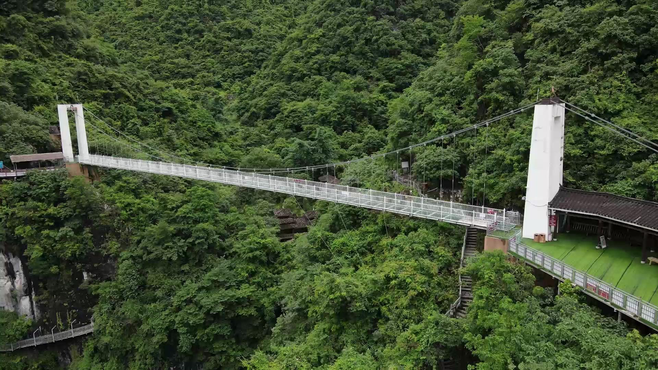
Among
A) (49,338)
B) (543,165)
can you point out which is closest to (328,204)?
(543,165)

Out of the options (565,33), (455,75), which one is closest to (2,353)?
(455,75)

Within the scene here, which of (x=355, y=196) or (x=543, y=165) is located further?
(x=355, y=196)

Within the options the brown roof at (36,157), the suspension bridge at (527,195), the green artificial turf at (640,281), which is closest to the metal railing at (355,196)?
the suspension bridge at (527,195)

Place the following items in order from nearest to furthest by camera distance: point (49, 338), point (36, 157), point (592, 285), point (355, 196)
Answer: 1. point (592, 285)
2. point (355, 196)
3. point (49, 338)
4. point (36, 157)

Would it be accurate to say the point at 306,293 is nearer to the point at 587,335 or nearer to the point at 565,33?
the point at 587,335

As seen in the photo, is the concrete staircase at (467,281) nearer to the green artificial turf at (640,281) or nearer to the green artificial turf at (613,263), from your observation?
the green artificial turf at (613,263)

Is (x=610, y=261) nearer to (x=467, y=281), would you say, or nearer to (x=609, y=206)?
(x=609, y=206)
